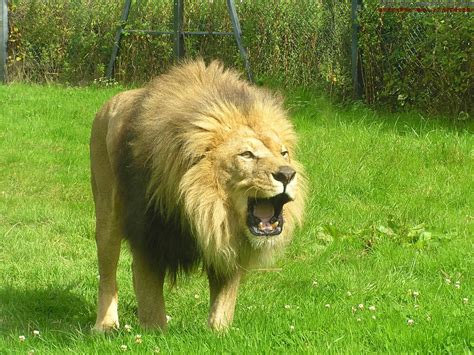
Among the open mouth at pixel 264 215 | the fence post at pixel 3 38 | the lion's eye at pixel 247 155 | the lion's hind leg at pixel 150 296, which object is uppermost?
the lion's eye at pixel 247 155

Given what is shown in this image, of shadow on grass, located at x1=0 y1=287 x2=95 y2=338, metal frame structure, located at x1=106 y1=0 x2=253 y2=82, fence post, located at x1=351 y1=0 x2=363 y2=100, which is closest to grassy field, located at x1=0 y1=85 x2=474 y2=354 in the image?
shadow on grass, located at x1=0 y1=287 x2=95 y2=338

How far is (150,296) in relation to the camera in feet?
16.8

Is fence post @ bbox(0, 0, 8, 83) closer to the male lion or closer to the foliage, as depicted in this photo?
the foliage

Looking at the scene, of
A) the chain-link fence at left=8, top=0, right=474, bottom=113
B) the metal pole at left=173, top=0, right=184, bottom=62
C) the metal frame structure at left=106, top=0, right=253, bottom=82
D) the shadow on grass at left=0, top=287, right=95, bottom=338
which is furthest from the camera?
the metal pole at left=173, top=0, right=184, bottom=62

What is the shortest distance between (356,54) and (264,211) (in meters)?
7.13

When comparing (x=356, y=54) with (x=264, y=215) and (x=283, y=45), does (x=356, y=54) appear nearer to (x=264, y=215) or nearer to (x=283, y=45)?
(x=283, y=45)

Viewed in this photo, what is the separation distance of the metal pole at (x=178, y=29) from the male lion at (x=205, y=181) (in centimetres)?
825

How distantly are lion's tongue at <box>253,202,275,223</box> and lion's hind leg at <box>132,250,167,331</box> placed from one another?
2.29ft

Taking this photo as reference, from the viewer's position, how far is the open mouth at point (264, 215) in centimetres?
466

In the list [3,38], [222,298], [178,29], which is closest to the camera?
[222,298]

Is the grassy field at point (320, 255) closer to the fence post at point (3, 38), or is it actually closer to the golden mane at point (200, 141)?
the golden mane at point (200, 141)

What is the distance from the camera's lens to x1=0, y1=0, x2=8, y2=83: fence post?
1465 centimetres

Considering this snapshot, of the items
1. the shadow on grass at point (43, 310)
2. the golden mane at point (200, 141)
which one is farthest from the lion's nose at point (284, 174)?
the shadow on grass at point (43, 310)

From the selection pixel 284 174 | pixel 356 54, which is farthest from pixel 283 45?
pixel 284 174
